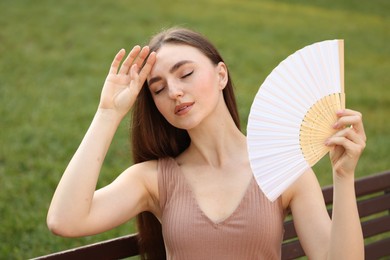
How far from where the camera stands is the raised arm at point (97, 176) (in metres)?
2.36

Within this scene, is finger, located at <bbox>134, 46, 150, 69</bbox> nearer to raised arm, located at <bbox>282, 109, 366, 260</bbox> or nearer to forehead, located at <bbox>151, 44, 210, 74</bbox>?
forehead, located at <bbox>151, 44, 210, 74</bbox>

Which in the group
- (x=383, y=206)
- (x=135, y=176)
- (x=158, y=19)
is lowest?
(x=383, y=206)

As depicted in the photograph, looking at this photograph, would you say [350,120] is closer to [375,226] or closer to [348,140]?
[348,140]

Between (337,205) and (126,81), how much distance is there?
2.97 ft

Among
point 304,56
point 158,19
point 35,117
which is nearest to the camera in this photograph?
point 304,56

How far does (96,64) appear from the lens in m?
8.07

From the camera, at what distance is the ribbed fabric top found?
2465mm

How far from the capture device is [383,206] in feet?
11.8

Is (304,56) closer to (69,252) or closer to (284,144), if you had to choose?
(284,144)

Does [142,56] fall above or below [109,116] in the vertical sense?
above

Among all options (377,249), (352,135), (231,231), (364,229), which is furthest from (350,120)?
(377,249)

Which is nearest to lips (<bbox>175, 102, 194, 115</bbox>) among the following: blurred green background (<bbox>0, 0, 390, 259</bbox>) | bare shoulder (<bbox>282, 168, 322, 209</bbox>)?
bare shoulder (<bbox>282, 168, 322, 209</bbox>)

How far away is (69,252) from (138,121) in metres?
0.60

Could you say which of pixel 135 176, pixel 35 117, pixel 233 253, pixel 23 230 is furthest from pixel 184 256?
pixel 35 117
